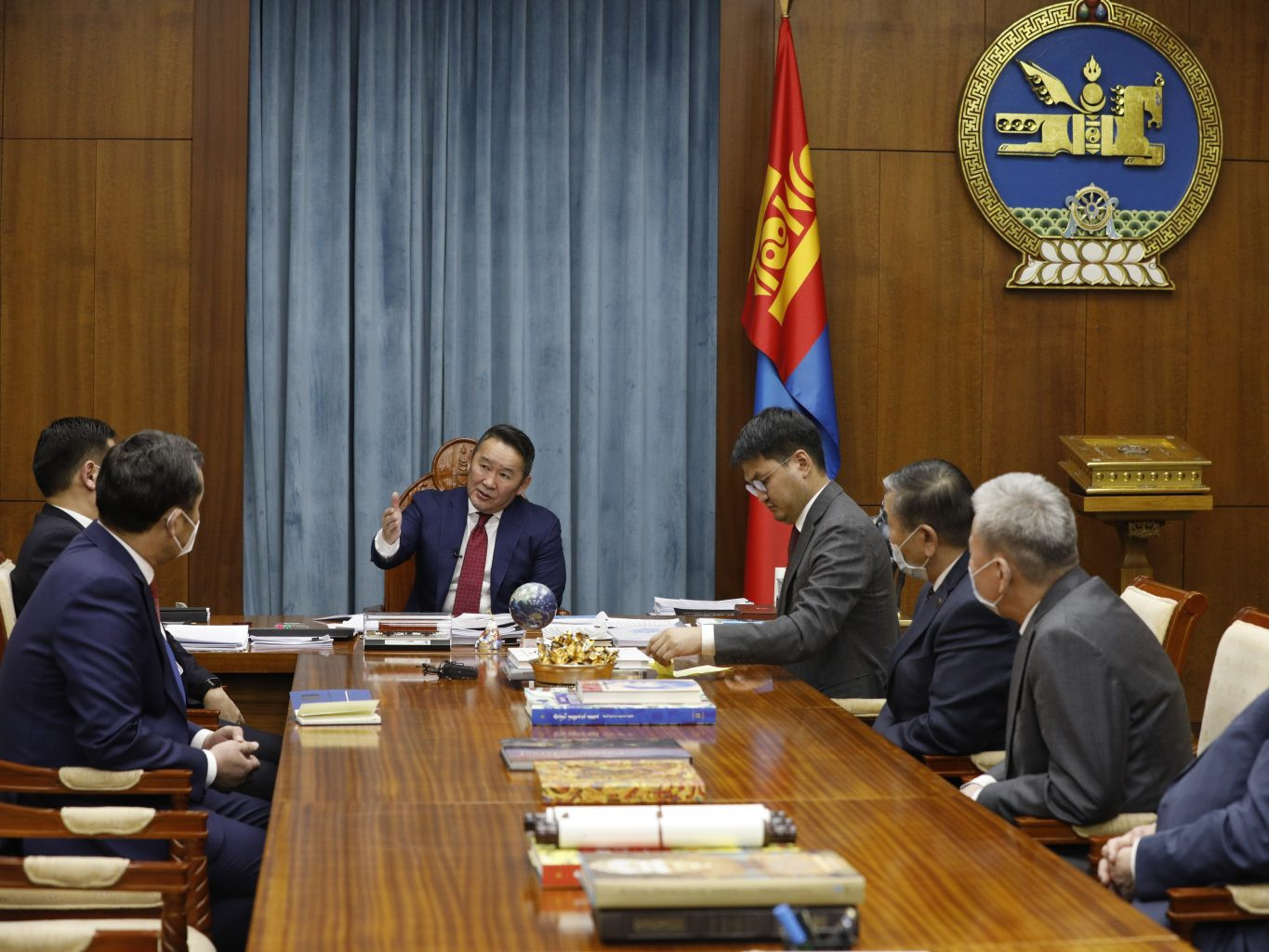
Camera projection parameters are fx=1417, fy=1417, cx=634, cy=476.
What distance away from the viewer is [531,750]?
2686mm

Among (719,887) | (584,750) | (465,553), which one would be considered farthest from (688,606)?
(719,887)

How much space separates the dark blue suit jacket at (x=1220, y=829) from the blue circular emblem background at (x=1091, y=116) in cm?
457

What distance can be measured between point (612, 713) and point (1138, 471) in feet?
12.6

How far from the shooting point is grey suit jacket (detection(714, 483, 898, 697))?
3.88 metres

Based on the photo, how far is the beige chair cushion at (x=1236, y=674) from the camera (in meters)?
2.92

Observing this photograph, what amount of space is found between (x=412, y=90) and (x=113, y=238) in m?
1.51

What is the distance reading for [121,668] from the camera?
2820 mm

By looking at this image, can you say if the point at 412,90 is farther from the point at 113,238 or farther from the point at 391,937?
the point at 391,937

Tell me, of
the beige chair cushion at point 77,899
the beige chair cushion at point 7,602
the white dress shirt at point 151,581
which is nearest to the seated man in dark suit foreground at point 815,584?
the white dress shirt at point 151,581

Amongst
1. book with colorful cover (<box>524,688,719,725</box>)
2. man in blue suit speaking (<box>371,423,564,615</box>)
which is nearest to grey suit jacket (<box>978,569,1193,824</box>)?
book with colorful cover (<box>524,688,719,725</box>)

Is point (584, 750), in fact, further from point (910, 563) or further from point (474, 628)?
point (474, 628)

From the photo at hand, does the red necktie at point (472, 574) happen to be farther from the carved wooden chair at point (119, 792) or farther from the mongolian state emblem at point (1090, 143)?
the mongolian state emblem at point (1090, 143)

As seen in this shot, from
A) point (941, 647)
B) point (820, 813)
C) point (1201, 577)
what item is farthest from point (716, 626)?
point (1201, 577)

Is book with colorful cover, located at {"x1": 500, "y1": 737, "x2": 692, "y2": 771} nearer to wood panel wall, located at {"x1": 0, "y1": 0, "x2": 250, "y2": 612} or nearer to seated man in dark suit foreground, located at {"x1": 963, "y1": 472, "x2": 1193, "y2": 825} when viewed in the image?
seated man in dark suit foreground, located at {"x1": 963, "y1": 472, "x2": 1193, "y2": 825}
